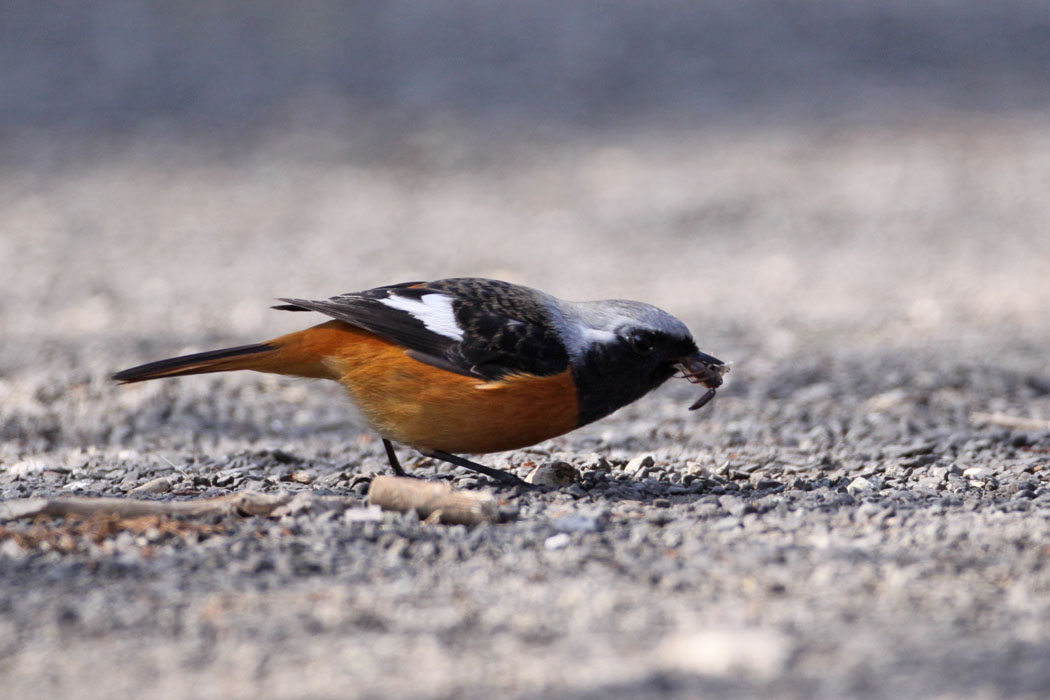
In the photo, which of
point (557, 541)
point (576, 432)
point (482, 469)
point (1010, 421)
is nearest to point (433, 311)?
point (482, 469)

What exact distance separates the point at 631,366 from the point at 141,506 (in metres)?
1.94

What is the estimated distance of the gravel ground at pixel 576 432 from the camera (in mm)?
2742

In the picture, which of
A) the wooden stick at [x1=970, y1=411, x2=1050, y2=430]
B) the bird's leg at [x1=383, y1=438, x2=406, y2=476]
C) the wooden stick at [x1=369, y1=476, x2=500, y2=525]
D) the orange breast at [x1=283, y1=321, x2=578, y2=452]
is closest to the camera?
the wooden stick at [x1=369, y1=476, x2=500, y2=525]

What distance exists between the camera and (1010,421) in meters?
5.74

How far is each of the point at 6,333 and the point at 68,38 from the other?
32.7ft

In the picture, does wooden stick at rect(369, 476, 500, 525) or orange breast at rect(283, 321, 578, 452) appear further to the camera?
orange breast at rect(283, 321, 578, 452)

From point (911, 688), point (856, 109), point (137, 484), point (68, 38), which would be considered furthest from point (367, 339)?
point (68, 38)

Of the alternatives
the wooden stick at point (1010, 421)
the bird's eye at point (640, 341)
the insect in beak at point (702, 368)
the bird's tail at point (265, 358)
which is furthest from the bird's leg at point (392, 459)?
the wooden stick at point (1010, 421)

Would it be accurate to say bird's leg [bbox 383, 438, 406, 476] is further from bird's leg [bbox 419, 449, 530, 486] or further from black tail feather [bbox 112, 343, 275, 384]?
black tail feather [bbox 112, 343, 275, 384]

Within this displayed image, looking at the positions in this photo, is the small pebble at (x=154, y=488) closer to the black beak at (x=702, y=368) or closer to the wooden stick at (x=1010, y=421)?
the black beak at (x=702, y=368)

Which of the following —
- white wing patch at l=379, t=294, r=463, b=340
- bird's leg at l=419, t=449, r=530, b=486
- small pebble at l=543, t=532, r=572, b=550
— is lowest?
small pebble at l=543, t=532, r=572, b=550

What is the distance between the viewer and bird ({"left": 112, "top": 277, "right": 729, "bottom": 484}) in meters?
4.49

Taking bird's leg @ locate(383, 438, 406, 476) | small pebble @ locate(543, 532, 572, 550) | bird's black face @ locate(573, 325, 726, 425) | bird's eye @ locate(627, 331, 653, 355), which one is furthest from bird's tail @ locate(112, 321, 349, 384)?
small pebble @ locate(543, 532, 572, 550)

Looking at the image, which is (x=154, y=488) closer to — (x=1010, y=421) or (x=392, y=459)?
(x=392, y=459)
